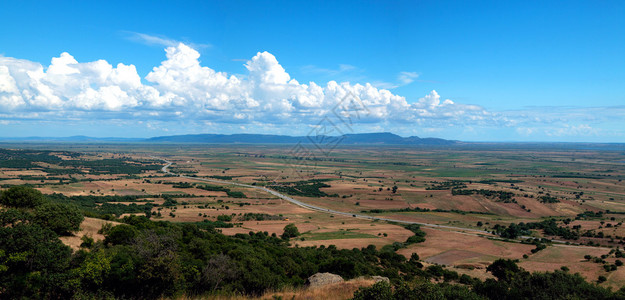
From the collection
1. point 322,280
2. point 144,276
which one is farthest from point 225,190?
point 144,276

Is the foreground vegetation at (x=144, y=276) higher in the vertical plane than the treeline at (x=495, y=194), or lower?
higher

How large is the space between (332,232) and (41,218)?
42843 millimetres

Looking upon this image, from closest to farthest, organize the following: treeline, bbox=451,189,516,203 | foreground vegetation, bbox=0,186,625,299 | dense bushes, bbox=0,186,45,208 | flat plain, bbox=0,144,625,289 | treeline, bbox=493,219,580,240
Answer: foreground vegetation, bbox=0,186,625,299, dense bushes, bbox=0,186,45,208, flat plain, bbox=0,144,625,289, treeline, bbox=493,219,580,240, treeline, bbox=451,189,516,203

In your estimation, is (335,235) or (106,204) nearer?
(335,235)

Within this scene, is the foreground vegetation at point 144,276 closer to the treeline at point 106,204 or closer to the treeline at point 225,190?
the treeline at point 106,204

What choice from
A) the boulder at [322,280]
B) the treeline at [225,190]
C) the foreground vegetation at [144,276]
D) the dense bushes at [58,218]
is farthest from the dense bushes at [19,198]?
the treeline at [225,190]

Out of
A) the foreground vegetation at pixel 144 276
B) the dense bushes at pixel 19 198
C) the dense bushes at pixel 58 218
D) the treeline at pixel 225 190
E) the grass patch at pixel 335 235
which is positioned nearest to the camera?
the foreground vegetation at pixel 144 276

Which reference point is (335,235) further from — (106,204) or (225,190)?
(225,190)

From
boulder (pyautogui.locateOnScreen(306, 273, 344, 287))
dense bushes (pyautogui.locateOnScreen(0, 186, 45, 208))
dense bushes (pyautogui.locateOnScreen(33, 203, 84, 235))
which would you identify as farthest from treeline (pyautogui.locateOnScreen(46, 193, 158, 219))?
boulder (pyautogui.locateOnScreen(306, 273, 344, 287))

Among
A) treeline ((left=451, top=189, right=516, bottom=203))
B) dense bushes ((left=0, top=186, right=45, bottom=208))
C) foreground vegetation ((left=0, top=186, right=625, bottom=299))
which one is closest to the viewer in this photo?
foreground vegetation ((left=0, top=186, right=625, bottom=299))

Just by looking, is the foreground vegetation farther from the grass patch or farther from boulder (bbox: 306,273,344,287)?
the grass patch

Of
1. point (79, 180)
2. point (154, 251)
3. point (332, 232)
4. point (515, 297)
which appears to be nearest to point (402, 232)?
point (332, 232)

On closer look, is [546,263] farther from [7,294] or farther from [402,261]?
[7,294]

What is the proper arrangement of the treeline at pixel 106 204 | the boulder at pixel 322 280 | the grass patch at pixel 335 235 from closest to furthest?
the boulder at pixel 322 280, the grass patch at pixel 335 235, the treeline at pixel 106 204
